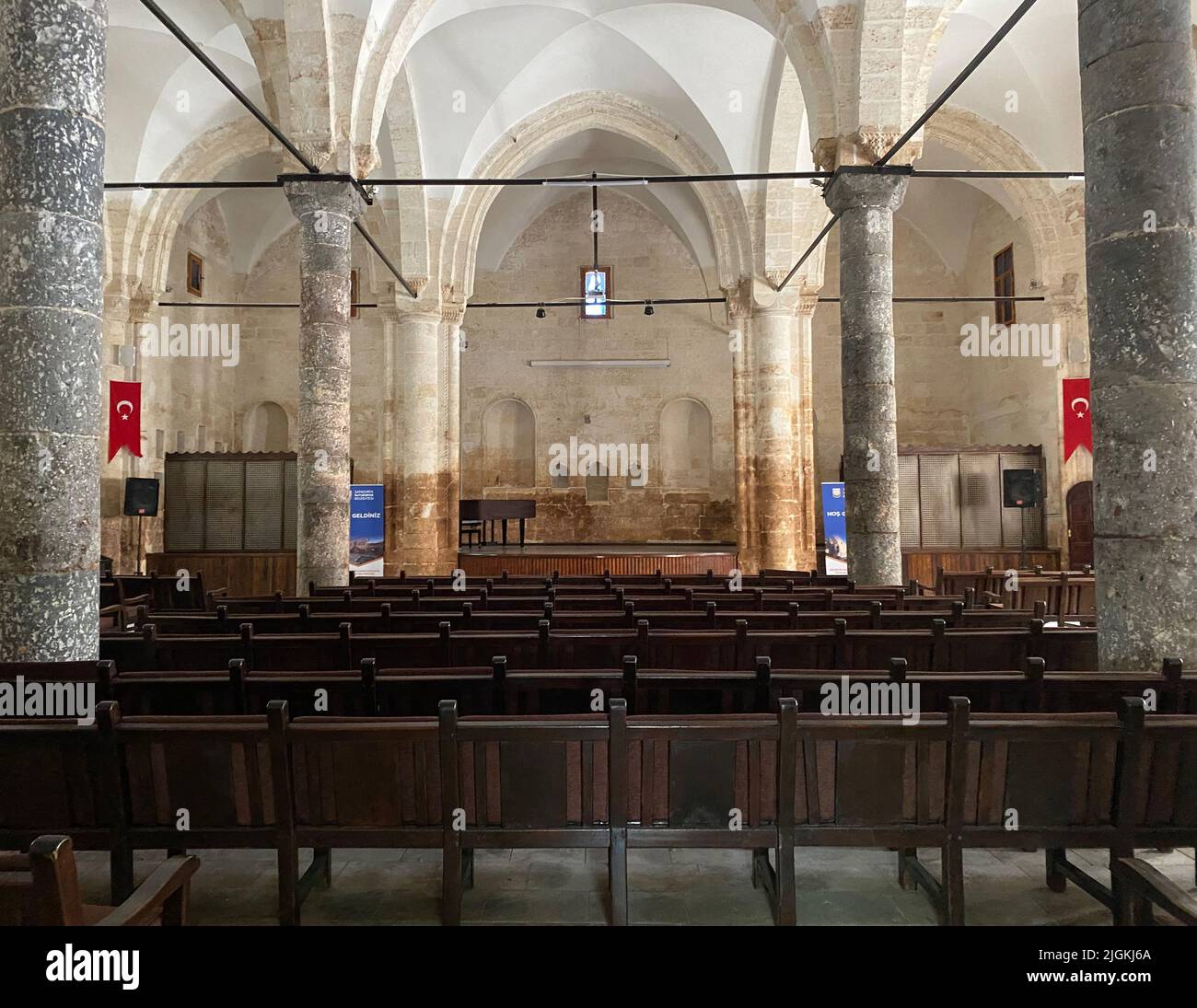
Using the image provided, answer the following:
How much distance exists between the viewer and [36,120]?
12.4 ft

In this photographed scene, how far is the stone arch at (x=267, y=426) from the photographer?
19969mm

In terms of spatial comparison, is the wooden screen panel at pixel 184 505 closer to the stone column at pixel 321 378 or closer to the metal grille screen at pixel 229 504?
the metal grille screen at pixel 229 504

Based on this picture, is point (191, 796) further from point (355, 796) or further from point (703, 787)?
point (703, 787)

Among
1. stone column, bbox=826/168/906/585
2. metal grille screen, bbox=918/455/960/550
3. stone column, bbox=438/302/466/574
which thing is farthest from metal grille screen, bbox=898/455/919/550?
stone column, bbox=438/302/466/574

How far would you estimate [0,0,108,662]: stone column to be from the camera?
3725mm

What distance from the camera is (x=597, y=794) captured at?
2785mm

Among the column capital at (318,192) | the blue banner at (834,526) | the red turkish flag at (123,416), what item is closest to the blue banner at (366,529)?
the red turkish flag at (123,416)

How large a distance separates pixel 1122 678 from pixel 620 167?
1719 centimetres

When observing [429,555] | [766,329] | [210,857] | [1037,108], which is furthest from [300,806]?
[1037,108]

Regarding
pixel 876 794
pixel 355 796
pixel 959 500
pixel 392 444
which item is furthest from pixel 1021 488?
pixel 355 796

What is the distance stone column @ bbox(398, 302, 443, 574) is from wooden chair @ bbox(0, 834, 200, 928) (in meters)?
11.8

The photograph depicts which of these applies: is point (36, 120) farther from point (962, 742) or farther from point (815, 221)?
point (815, 221)

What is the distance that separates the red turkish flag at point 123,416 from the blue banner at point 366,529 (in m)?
3.56
